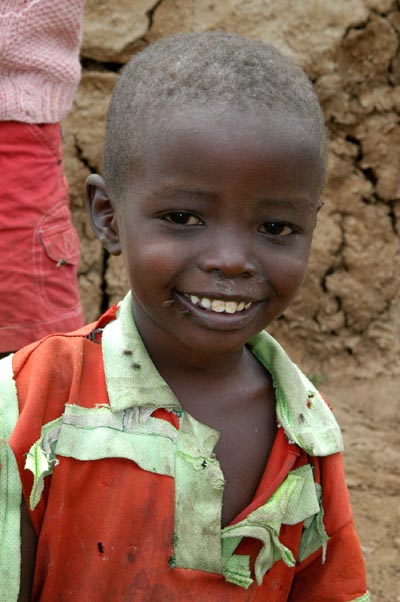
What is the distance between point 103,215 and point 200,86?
0.33 meters

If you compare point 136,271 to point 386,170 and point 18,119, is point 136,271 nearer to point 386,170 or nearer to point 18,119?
point 18,119

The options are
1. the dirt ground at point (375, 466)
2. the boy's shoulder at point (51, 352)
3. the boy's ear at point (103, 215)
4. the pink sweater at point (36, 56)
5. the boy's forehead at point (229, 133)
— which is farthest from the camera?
the dirt ground at point (375, 466)

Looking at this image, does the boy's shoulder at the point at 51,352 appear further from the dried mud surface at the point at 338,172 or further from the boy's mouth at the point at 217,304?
the dried mud surface at the point at 338,172

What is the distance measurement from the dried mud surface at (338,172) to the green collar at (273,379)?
1.94 meters

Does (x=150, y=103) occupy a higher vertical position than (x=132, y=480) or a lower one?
higher

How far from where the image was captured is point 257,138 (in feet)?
4.44

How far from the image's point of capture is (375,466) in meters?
3.46

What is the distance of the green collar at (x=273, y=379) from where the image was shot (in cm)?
149

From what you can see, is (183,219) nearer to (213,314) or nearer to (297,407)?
(213,314)

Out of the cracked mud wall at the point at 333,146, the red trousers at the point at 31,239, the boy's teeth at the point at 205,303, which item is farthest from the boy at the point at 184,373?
the cracked mud wall at the point at 333,146

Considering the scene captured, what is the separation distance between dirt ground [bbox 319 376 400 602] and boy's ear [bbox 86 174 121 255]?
175 centimetres

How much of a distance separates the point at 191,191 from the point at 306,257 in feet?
0.86

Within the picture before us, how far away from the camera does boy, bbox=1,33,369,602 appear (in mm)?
1374

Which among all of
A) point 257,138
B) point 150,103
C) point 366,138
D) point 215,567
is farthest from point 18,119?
point 366,138
